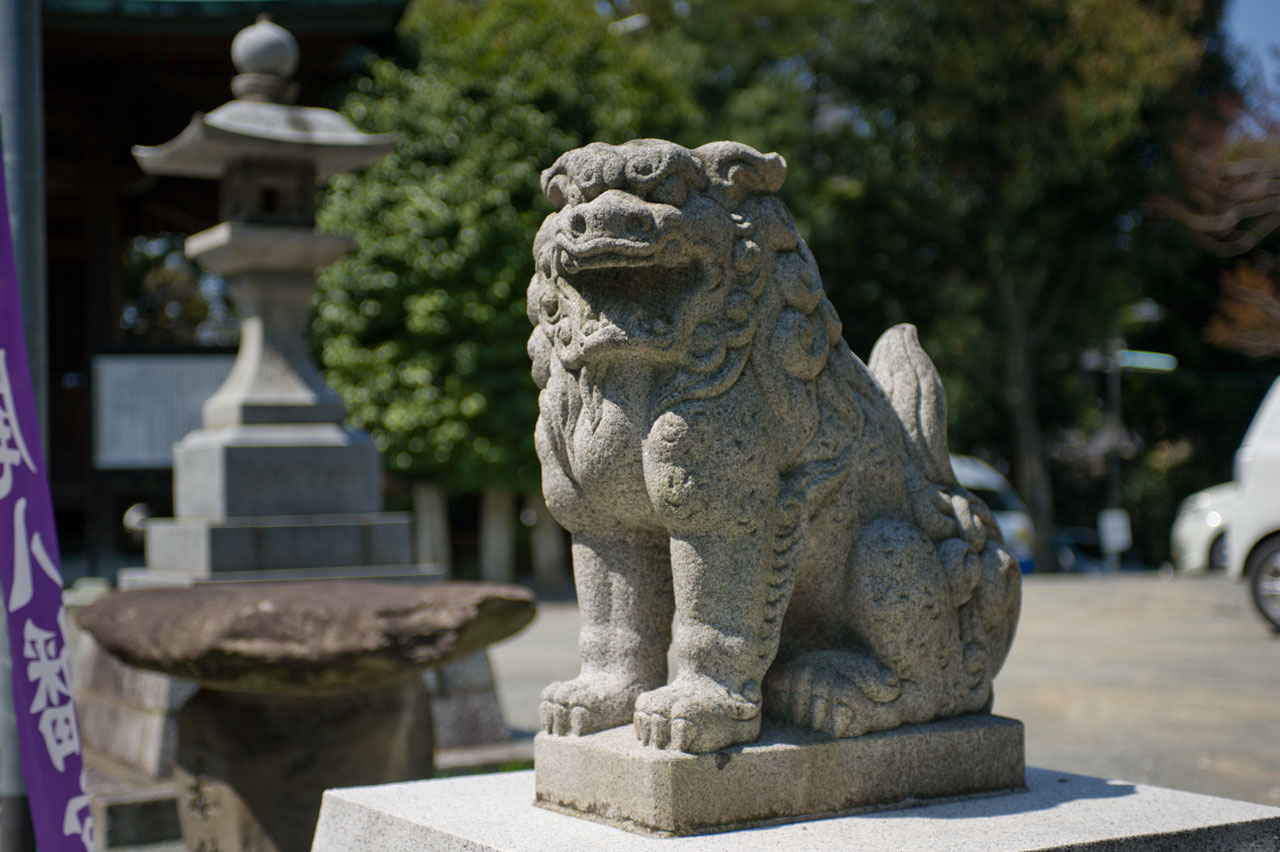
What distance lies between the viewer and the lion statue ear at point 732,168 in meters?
3.30

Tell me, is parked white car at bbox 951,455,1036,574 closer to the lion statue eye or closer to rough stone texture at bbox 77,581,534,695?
rough stone texture at bbox 77,581,534,695

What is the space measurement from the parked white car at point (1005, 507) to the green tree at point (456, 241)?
7.12m

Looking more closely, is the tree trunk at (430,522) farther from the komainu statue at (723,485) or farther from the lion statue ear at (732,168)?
the lion statue ear at (732,168)

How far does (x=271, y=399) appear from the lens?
7664 millimetres

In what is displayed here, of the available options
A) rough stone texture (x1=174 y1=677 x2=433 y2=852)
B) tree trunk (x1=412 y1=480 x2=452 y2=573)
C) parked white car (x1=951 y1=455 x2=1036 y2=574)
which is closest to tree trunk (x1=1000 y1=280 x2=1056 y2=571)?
parked white car (x1=951 y1=455 x2=1036 y2=574)

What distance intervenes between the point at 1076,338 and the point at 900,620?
21324 mm

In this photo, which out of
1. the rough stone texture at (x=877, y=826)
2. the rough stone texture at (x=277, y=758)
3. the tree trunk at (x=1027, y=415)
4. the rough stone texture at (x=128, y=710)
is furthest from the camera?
the tree trunk at (x=1027, y=415)

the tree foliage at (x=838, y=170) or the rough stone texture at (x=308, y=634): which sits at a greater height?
the tree foliage at (x=838, y=170)

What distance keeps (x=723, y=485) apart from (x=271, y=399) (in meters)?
5.01

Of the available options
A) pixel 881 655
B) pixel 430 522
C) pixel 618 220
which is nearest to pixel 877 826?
pixel 881 655

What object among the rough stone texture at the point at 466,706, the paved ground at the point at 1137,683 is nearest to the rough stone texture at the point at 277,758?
the rough stone texture at the point at 466,706

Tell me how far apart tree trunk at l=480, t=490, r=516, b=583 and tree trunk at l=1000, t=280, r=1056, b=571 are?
8224 mm

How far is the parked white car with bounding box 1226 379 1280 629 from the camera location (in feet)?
34.4

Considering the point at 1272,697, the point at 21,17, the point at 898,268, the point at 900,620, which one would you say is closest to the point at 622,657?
the point at 900,620
